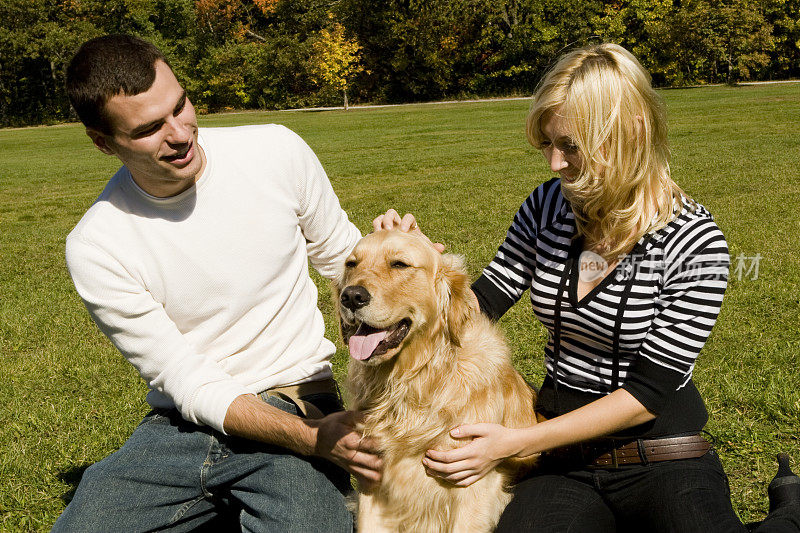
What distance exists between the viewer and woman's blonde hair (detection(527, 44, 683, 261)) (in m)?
2.65

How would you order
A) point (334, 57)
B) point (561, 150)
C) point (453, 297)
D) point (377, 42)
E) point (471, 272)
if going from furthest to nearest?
point (377, 42) → point (334, 57) → point (471, 272) → point (453, 297) → point (561, 150)

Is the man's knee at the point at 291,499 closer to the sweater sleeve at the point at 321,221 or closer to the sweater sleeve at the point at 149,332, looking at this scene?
the sweater sleeve at the point at 149,332

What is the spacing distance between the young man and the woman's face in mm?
1265

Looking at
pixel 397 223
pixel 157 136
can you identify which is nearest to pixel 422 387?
pixel 397 223

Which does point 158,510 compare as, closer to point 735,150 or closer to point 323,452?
point 323,452

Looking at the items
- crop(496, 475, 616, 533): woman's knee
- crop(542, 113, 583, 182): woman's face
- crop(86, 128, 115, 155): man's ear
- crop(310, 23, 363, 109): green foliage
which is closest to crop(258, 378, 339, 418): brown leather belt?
crop(496, 475, 616, 533): woman's knee

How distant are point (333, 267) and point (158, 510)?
145cm

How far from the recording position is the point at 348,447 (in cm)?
287

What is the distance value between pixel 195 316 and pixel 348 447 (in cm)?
91

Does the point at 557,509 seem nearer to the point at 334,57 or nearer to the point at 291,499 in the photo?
the point at 291,499

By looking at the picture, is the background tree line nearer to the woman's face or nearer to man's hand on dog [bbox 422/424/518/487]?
the woman's face

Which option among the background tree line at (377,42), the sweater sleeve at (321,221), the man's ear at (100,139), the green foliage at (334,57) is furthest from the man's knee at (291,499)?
the green foliage at (334,57)

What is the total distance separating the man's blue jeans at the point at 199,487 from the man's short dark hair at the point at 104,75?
1.40 m

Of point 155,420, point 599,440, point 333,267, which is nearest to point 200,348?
point 155,420
